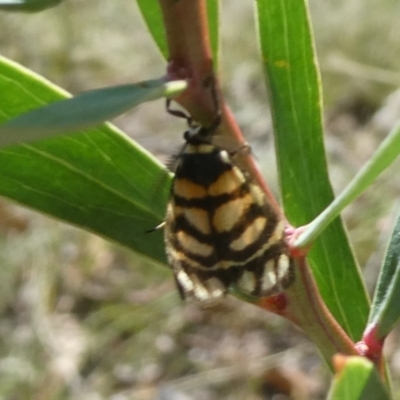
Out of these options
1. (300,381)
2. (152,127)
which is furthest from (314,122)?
(152,127)

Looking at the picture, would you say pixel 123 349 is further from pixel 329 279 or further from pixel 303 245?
pixel 303 245

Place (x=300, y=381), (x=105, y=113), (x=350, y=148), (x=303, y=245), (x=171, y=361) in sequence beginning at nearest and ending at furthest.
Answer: (x=105, y=113) < (x=303, y=245) < (x=300, y=381) < (x=171, y=361) < (x=350, y=148)

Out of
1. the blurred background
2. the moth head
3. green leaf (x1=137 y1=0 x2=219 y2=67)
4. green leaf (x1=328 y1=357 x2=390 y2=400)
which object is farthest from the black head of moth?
the blurred background

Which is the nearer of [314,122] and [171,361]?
[314,122]

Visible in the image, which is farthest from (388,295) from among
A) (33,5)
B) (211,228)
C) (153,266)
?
(153,266)

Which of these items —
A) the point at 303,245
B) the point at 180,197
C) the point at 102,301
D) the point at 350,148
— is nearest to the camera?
the point at 303,245

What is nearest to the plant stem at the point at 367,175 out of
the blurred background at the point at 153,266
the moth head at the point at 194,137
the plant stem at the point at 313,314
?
the plant stem at the point at 313,314
